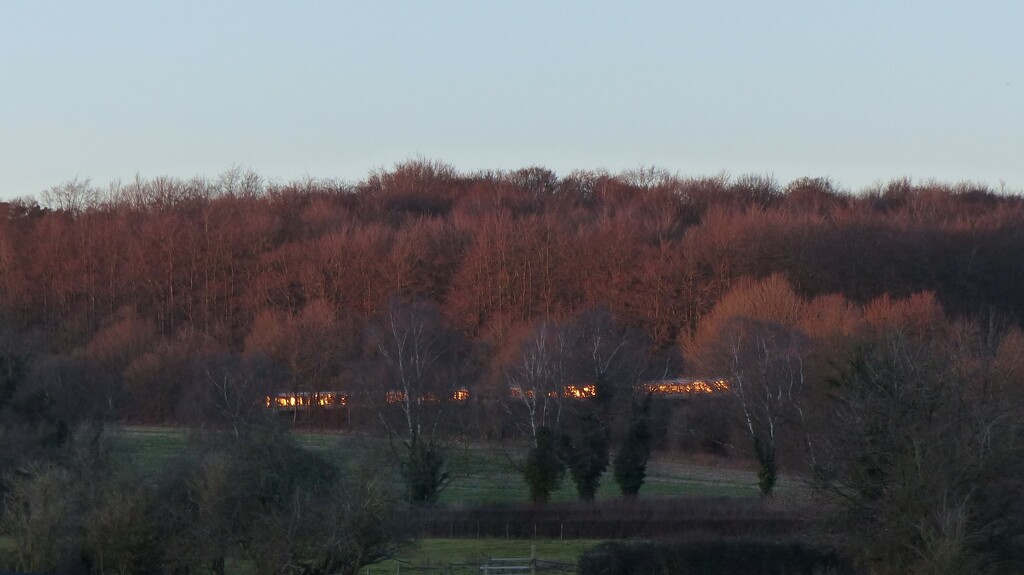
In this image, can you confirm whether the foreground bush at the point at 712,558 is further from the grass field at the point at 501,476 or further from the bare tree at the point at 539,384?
the bare tree at the point at 539,384

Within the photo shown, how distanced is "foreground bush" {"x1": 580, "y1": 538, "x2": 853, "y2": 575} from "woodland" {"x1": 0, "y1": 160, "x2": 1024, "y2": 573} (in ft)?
5.05

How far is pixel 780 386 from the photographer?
46.8 m

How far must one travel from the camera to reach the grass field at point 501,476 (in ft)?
135

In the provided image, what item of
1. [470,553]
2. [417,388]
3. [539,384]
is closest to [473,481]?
[417,388]

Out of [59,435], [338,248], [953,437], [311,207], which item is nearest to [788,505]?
[953,437]

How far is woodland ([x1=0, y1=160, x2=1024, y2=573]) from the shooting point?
25281 mm

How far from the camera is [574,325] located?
5428 cm

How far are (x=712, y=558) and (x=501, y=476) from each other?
68.7ft

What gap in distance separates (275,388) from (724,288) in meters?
27.1

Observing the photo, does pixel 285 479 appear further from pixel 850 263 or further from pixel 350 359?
pixel 850 263

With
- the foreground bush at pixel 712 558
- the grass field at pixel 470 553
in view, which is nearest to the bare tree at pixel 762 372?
the grass field at pixel 470 553

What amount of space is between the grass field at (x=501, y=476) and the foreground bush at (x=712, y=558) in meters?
12.2

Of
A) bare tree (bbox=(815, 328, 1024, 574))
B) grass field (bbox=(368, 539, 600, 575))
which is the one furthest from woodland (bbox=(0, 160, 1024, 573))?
grass field (bbox=(368, 539, 600, 575))

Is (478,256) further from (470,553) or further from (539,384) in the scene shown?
(470,553)
